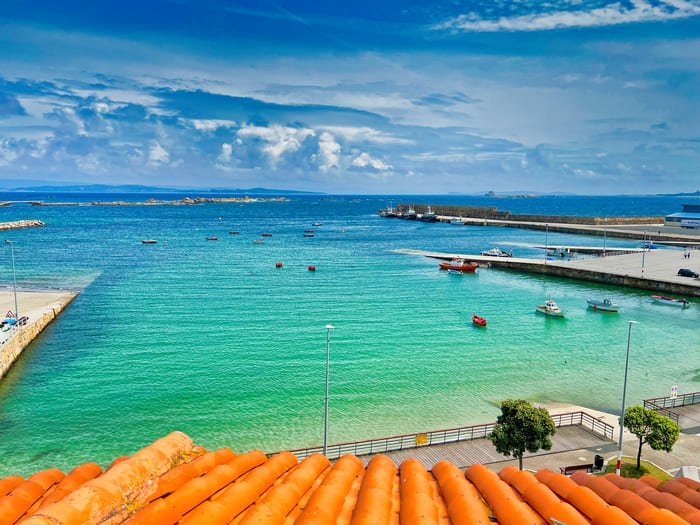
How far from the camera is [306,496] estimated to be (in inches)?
367

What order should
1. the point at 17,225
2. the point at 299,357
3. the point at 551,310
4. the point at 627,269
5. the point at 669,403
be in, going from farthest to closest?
the point at 17,225 → the point at 627,269 → the point at 551,310 → the point at 299,357 → the point at 669,403

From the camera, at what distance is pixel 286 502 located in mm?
8578

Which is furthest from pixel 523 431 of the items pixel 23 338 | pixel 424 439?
pixel 23 338

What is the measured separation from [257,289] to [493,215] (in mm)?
146900

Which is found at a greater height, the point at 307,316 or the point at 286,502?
the point at 286,502

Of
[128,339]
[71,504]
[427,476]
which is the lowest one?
[128,339]

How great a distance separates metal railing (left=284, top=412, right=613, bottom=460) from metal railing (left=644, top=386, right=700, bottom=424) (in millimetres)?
3444

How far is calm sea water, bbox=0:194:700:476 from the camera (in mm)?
27547

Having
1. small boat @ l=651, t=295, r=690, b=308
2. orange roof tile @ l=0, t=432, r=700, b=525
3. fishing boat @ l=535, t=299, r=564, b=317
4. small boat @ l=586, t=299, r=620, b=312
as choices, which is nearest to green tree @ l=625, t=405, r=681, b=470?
orange roof tile @ l=0, t=432, r=700, b=525

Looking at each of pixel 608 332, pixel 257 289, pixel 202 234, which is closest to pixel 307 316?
pixel 257 289

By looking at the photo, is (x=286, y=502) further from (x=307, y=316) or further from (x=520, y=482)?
(x=307, y=316)

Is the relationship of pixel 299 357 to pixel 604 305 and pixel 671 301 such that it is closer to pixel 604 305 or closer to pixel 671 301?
pixel 604 305

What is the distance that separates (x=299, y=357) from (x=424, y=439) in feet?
56.6

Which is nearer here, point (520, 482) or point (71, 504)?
point (71, 504)
